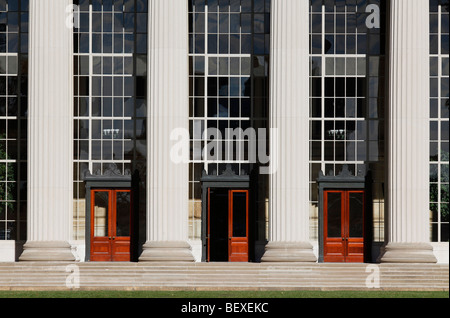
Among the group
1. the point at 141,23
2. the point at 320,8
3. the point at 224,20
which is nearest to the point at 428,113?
the point at 320,8

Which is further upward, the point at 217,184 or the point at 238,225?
the point at 217,184

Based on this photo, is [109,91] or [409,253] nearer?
[409,253]

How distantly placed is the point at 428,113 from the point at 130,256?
52.8 feet

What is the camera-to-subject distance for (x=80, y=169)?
47.3m

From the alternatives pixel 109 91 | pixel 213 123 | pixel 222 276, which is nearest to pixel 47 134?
pixel 109 91

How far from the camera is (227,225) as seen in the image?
154 ft

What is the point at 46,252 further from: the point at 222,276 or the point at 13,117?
the point at 222,276

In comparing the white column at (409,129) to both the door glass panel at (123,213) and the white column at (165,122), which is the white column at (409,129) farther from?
the door glass panel at (123,213)

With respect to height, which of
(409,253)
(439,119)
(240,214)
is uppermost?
(439,119)

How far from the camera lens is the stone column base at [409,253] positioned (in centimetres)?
4325

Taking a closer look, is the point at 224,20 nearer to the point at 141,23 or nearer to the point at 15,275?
the point at 141,23

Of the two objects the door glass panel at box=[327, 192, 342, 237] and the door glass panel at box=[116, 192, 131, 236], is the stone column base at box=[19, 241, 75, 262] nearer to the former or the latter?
the door glass panel at box=[116, 192, 131, 236]

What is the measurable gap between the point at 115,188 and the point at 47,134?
470cm

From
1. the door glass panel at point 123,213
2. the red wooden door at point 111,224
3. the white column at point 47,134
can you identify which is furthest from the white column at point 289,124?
the white column at point 47,134
